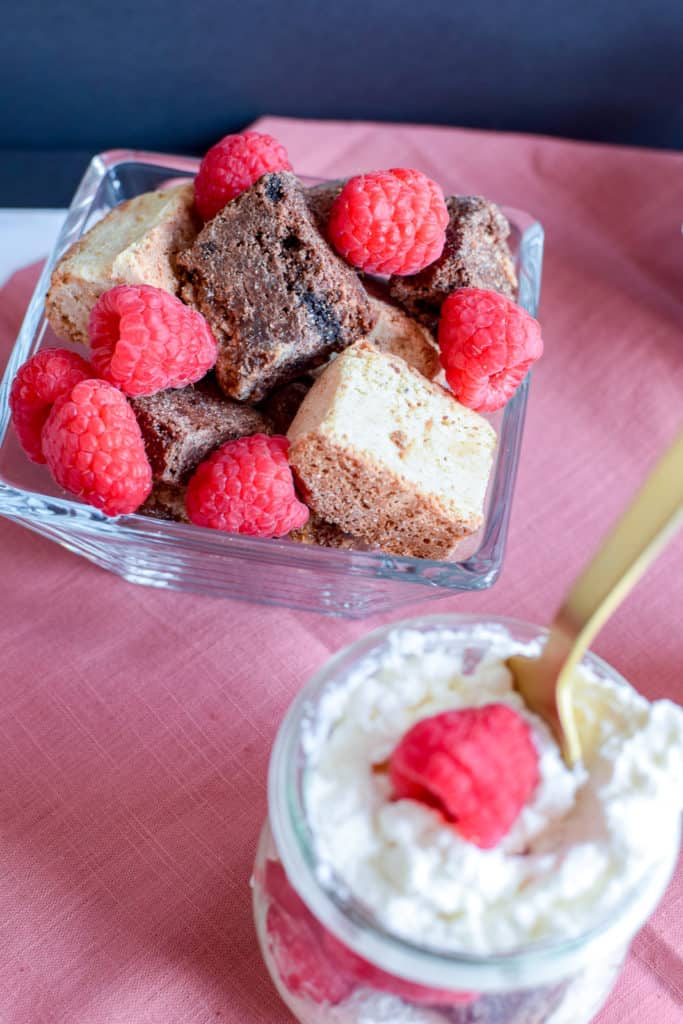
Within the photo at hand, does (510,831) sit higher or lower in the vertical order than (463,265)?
lower

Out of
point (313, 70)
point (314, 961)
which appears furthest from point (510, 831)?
point (313, 70)

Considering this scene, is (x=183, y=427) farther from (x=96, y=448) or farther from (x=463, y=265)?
(x=463, y=265)

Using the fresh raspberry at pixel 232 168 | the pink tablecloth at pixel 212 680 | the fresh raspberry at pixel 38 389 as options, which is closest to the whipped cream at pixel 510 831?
the pink tablecloth at pixel 212 680

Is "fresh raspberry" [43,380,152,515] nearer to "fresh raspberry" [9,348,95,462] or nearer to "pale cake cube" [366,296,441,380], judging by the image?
"fresh raspberry" [9,348,95,462]

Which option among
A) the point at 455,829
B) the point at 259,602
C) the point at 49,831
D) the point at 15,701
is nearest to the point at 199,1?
the point at 259,602

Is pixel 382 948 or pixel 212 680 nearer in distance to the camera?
→ pixel 382 948

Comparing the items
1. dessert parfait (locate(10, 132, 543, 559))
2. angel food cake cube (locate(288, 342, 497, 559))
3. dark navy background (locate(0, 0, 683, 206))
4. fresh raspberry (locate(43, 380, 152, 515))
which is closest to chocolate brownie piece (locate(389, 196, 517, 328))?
dessert parfait (locate(10, 132, 543, 559))

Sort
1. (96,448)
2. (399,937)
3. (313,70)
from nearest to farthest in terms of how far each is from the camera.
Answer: (399,937) < (96,448) < (313,70)
